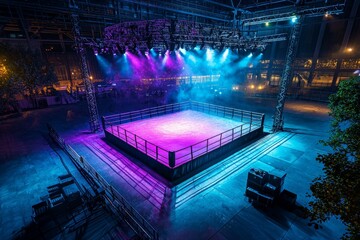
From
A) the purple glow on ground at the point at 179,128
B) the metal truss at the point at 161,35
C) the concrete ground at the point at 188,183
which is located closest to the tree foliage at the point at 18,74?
the concrete ground at the point at 188,183

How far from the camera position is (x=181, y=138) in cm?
1145

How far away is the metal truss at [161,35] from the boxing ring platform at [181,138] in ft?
18.9

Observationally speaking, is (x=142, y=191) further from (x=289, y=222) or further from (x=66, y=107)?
(x=66, y=107)

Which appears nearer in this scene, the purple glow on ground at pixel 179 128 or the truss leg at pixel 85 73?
the purple glow on ground at pixel 179 128

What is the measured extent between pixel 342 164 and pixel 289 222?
153 inches

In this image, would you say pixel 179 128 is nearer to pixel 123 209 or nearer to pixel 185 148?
pixel 185 148

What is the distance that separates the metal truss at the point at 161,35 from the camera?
1268 cm

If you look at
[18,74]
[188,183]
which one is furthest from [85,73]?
[18,74]

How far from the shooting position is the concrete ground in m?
5.80

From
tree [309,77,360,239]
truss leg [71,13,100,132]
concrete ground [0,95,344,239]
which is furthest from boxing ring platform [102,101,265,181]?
tree [309,77,360,239]

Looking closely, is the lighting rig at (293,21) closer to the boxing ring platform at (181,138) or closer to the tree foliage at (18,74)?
the boxing ring platform at (181,138)

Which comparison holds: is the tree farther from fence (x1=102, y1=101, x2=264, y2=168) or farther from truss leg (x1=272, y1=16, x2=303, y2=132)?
truss leg (x1=272, y1=16, x2=303, y2=132)

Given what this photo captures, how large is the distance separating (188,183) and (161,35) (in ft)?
35.0

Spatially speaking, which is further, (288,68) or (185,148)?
(288,68)
